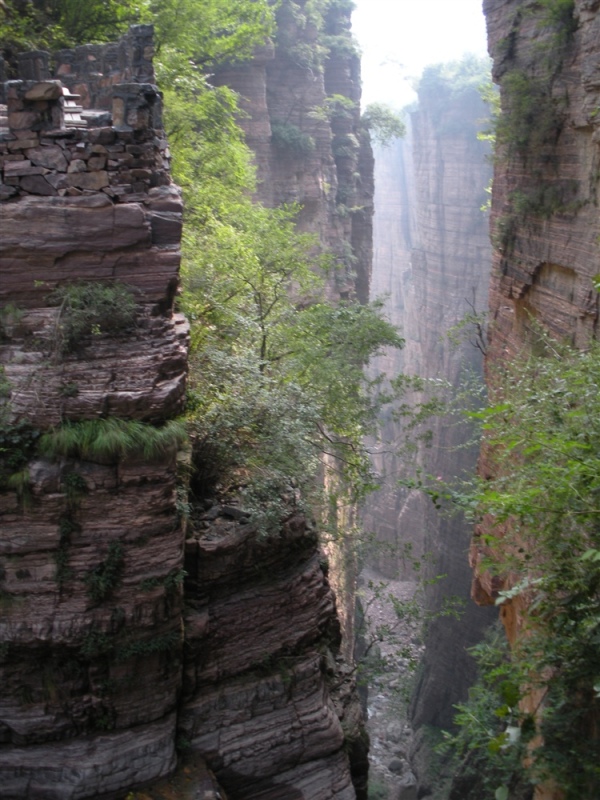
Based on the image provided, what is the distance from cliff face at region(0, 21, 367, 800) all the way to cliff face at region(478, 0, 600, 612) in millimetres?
5011

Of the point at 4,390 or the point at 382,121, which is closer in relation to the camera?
the point at 4,390

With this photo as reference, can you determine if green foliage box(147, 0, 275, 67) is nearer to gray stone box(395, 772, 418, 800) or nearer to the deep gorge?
the deep gorge

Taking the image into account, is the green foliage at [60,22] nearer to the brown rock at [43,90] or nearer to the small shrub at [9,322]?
the brown rock at [43,90]

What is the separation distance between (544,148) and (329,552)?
9799 mm


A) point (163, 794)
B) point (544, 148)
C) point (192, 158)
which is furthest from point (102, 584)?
point (192, 158)

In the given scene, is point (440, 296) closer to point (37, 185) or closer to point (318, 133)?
point (318, 133)

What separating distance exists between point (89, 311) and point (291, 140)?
20.4 meters

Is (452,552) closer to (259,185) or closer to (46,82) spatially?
(259,185)

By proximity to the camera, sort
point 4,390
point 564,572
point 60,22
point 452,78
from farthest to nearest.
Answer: point 452,78 < point 60,22 < point 4,390 < point 564,572

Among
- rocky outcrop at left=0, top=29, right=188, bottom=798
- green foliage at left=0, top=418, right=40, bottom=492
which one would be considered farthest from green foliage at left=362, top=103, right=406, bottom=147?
green foliage at left=0, top=418, right=40, bottom=492

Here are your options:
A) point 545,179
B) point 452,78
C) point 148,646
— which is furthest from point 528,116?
point 452,78

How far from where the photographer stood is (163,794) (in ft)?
23.5

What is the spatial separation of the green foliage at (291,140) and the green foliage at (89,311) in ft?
65.8

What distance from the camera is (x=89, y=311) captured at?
7.27m
